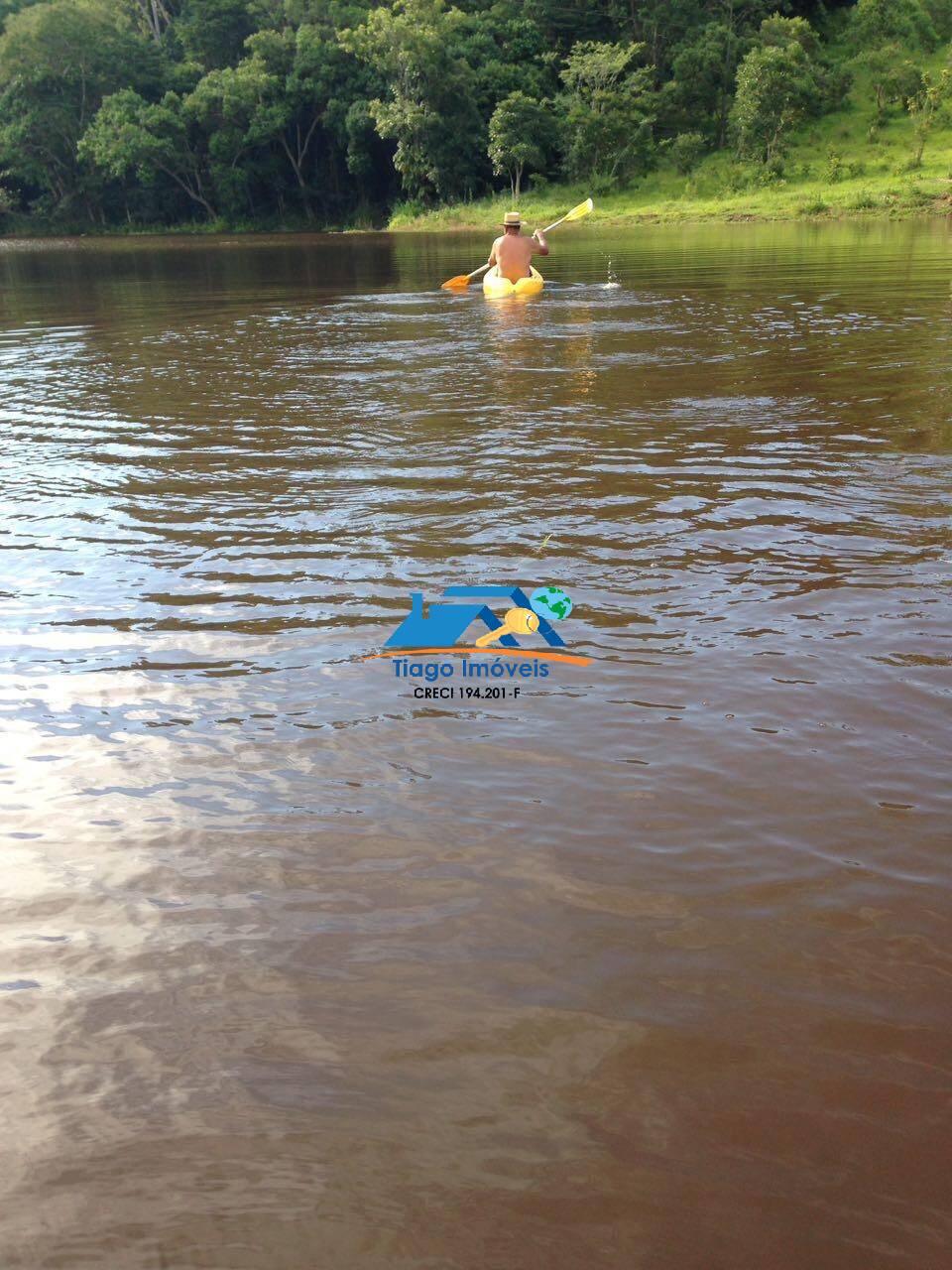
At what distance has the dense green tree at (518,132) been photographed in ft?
148

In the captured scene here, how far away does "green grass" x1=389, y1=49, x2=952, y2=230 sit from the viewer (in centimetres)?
3391

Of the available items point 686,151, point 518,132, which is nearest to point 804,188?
point 686,151

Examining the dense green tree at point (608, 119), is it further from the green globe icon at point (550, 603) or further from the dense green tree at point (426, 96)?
the green globe icon at point (550, 603)

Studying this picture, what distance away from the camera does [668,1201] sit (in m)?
1.77

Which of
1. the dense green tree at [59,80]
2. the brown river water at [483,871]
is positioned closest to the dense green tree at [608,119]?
the dense green tree at [59,80]

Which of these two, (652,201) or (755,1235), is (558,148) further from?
(755,1235)

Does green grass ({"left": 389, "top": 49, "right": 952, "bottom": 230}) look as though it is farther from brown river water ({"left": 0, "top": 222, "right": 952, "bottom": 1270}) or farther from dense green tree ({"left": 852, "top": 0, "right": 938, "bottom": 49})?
brown river water ({"left": 0, "top": 222, "right": 952, "bottom": 1270})

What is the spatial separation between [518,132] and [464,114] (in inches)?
167

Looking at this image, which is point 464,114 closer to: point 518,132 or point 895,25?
point 518,132

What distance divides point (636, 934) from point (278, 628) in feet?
7.76

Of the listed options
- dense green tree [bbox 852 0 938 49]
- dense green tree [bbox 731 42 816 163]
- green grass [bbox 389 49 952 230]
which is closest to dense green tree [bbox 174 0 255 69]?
green grass [bbox 389 49 952 230]

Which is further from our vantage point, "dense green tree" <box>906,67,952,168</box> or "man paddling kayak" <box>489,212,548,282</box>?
"dense green tree" <box>906,67,952,168</box>

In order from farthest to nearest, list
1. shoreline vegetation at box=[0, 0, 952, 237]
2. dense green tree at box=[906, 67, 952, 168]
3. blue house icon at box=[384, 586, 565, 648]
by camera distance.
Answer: shoreline vegetation at box=[0, 0, 952, 237] → dense green tree at box=[906, 67, 952, 168] → blue house icon at box=[384, 586, 565, 648]

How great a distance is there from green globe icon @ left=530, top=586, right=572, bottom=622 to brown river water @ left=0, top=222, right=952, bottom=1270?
97 millimetres
